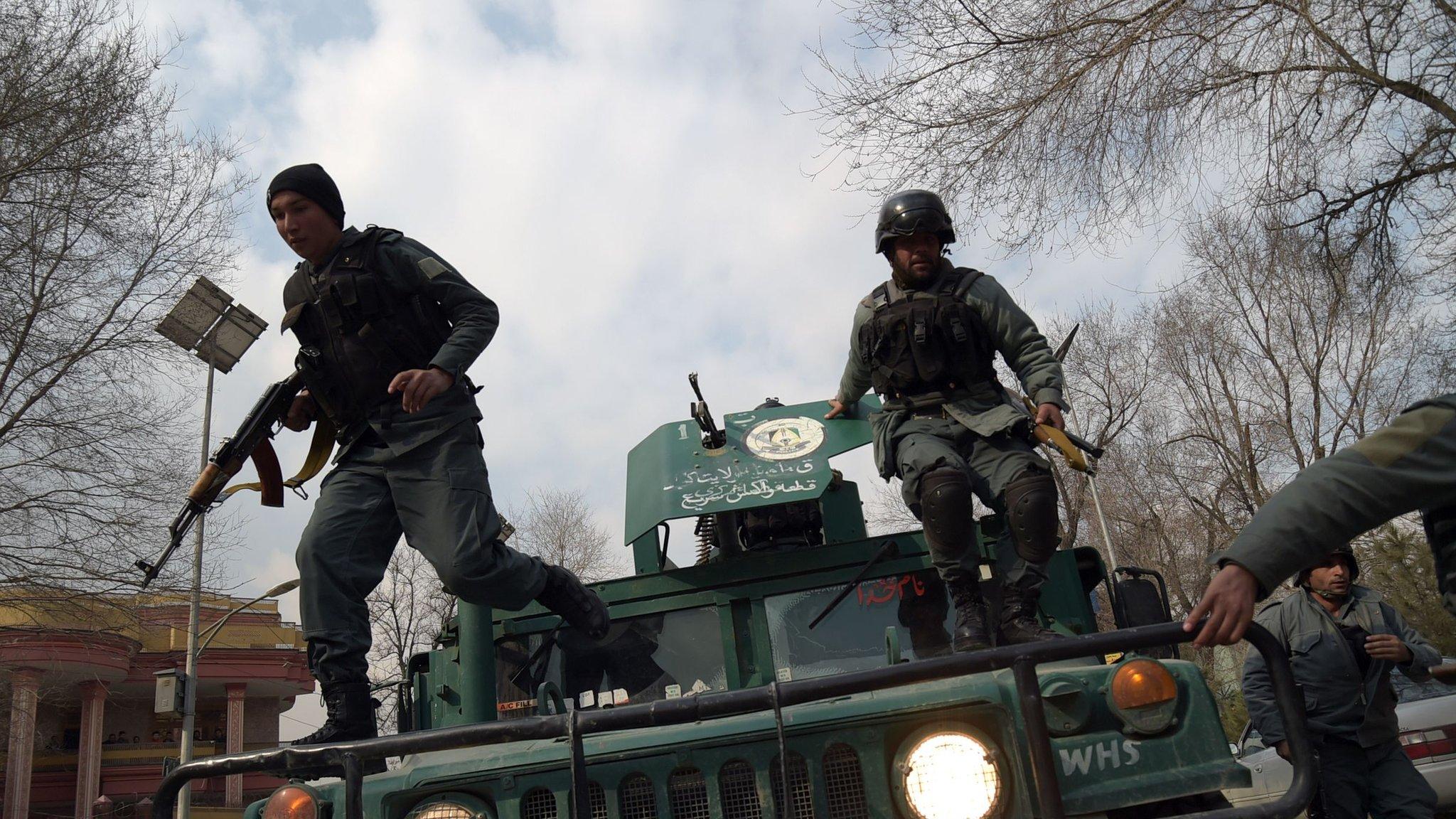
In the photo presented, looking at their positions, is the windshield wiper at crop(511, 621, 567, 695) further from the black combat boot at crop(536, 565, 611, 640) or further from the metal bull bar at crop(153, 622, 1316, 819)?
the metal bull bar at crop(153, 622, 1316, 819)

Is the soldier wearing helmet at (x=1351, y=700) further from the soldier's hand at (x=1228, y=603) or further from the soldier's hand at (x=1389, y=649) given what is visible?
the soldier's hand at (x=1228, y=603)

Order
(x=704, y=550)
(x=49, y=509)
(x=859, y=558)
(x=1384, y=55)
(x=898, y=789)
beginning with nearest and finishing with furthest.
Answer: (x=898, y=789) → (x=859, y=558) → (x=704, y=550) → (x=1384, y=55) → (x=49, y=509)

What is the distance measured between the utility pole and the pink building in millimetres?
5247

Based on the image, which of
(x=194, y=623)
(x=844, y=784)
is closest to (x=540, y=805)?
(x=844, y=784)

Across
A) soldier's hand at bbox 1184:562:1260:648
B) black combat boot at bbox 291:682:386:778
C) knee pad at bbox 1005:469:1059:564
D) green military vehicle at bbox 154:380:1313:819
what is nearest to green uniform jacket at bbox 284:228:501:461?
black combat boot at bbox 291:682:386:778

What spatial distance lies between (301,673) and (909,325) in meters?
30.4

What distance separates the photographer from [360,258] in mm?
3680

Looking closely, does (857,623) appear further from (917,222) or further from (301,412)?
(301,412)

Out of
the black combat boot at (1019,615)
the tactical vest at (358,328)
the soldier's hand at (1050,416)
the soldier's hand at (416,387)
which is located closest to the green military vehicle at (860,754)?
the black combat boot at (1019,615)

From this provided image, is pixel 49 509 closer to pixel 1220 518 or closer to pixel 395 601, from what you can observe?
pixel 395 601

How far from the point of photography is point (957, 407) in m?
3.98

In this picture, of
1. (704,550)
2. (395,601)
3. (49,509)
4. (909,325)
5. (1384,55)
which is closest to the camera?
(909,325)

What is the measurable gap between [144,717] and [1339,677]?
33.1 m

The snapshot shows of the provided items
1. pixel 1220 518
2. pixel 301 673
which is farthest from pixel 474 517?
pixel 301 673
